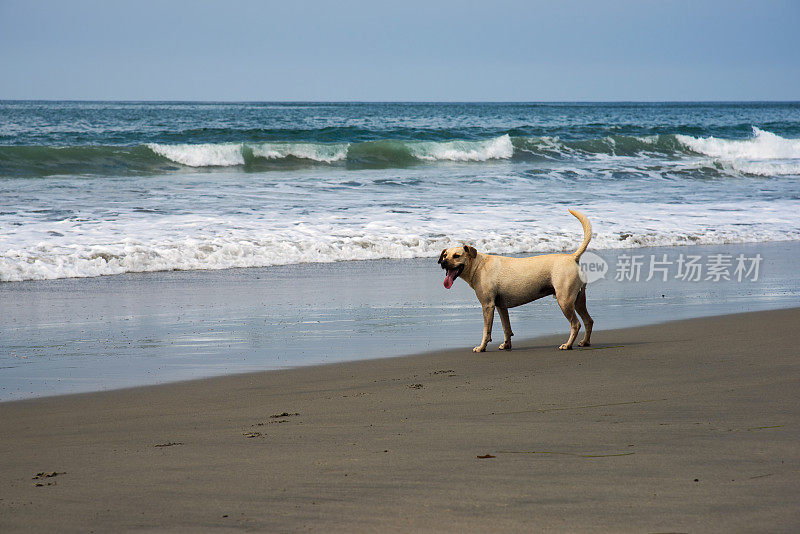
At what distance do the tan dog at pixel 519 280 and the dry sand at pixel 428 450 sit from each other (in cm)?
67

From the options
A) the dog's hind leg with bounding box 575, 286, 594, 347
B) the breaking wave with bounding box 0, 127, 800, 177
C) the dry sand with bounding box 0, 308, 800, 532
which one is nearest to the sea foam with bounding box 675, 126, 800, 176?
the breaking wave with bounding box 0, 127, 800, 177

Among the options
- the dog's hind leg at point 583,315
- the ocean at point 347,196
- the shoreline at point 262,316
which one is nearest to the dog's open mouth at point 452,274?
the shoreline at point 262,316

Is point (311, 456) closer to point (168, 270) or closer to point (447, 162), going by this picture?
point (168, 270)

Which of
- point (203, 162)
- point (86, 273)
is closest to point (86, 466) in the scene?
point (86, 273)

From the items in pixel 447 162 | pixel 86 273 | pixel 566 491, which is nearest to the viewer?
pixel 566 491

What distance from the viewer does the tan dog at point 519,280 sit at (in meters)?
6.00

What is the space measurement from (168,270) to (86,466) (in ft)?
22.6

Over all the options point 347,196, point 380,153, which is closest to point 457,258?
point 347,196

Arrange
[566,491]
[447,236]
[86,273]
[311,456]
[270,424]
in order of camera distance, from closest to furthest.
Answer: [566,491] < [311,456] < [270,424] < [86,273] < [447,236]

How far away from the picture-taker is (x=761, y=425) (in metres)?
3.54

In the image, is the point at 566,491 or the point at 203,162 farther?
the point at 203,162

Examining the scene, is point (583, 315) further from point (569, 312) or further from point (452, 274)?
point (452, 274)

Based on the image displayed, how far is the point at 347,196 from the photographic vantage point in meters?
16.7

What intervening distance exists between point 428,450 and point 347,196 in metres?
13.6
